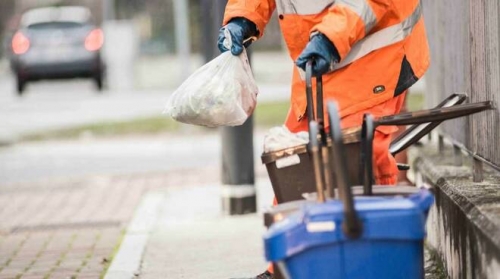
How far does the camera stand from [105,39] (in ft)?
102

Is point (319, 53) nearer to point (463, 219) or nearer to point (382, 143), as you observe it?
point (382, 143)

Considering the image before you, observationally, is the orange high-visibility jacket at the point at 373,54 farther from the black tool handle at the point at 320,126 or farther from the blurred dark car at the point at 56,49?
the blurred dark car at the point at 56,49

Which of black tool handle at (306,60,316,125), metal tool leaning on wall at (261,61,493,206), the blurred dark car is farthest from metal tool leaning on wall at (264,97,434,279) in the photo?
the blurred dark car

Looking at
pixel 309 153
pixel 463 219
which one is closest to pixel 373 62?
pixel 309 153

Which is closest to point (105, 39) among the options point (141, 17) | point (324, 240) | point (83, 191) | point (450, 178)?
point (141, 17)

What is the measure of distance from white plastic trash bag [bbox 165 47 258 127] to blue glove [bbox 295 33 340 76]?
0.63 metres

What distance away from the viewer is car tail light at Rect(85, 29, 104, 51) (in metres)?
28.8

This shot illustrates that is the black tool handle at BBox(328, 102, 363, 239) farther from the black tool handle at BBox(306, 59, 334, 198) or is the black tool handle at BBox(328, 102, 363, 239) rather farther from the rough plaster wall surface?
the rough plaster wall surface

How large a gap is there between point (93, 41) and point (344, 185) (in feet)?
81.8

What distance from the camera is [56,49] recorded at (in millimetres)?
29094

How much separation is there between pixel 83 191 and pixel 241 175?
2.94m

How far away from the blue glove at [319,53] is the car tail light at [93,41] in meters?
23.9

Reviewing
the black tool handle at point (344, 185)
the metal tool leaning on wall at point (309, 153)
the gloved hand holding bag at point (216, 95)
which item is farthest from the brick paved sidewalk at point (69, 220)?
the black tool handle at point (344, 185)

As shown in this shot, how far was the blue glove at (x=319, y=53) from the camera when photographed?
5223 mm
